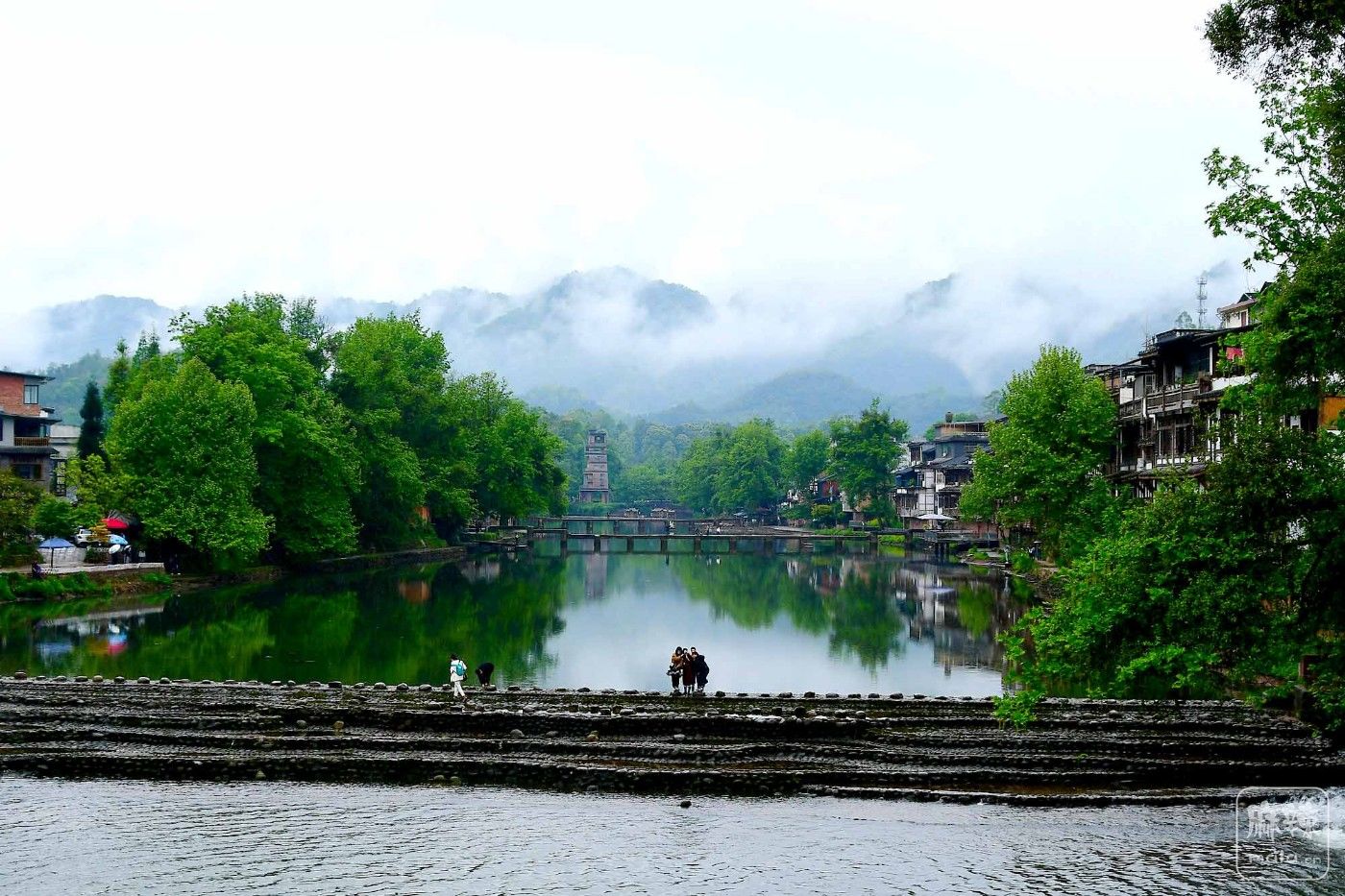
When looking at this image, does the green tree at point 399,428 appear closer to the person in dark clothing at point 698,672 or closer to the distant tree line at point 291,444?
the distant tree line at point 291,444

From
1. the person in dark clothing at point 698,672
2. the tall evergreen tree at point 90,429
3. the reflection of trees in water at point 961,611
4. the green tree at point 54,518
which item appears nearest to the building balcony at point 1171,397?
the reflection of trees in water at point 961,611

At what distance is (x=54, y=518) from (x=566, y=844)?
166 feet

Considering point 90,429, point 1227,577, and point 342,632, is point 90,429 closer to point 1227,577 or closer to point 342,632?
point 342,632

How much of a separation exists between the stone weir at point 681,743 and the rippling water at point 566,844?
930 millimetres

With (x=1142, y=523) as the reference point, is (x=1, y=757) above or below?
below

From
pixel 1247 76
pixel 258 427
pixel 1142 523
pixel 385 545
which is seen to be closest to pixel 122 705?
pixel 1142 523

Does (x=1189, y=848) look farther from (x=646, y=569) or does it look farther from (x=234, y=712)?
(x=646, y=569)

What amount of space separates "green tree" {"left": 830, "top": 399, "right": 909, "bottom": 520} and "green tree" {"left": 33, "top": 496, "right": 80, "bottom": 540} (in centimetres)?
8438

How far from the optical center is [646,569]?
102 meters

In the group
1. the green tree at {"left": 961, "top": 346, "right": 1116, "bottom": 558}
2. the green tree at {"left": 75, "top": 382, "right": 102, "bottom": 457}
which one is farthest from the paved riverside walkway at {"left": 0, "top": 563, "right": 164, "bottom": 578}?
the green tree at {"left": 961, "top": 346, "right": 1116, "bottom": 558}

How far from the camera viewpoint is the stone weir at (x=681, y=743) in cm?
2622

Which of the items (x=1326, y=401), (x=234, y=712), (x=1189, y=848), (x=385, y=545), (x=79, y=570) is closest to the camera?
(x=1189, y=848)

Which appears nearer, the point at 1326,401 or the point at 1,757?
the point at 1,757

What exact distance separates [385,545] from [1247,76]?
270ft
